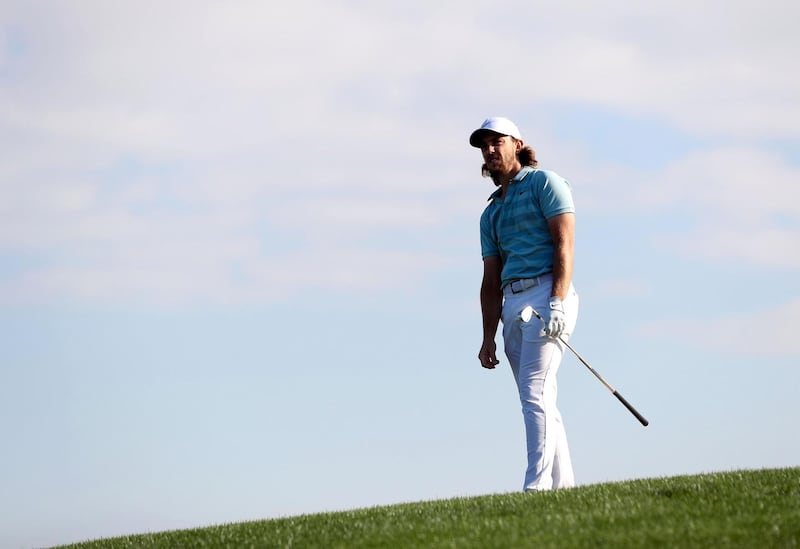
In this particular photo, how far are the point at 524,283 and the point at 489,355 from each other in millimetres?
1208

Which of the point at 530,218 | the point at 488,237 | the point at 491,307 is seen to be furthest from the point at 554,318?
the point at 488,237

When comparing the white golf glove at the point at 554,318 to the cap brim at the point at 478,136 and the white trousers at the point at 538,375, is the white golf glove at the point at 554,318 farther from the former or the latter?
the cap brim at the point at 478,136

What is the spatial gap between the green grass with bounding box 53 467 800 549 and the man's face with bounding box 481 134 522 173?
3.51 meters

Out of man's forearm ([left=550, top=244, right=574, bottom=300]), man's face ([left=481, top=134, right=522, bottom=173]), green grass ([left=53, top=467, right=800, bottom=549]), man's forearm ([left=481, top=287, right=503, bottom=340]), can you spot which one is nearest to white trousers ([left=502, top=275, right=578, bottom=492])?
man's forearm ([left=550, top=244, right=574, bottom=300])

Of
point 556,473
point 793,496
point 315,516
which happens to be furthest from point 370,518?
point 793,496

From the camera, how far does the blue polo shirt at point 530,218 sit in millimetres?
11477

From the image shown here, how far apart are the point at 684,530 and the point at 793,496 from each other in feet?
6.56

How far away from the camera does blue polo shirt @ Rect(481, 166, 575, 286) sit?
11.5 m

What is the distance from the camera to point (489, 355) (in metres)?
12.4

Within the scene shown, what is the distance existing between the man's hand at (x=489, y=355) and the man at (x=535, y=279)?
0.46 metres

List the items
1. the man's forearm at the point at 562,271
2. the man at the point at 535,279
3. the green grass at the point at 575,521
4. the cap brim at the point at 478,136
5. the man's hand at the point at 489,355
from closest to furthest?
the green grass at the point at 575,521 → the man's forearm at the point at 562,271 → the man at the point at 535,279 → the cap brim at the point at 478,136 → the man's hand at the point at 489,355

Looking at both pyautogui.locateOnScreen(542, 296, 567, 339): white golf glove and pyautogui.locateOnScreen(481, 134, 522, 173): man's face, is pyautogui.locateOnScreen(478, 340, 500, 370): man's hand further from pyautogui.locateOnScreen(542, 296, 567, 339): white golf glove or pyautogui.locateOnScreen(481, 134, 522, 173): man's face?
pyautogui.locateOnScreen(481, 134, 522, 173): man's face

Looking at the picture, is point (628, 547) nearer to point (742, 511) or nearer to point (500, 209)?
point (742, 511)

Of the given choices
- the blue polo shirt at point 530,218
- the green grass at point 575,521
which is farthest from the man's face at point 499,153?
the green grass at point 575,521
